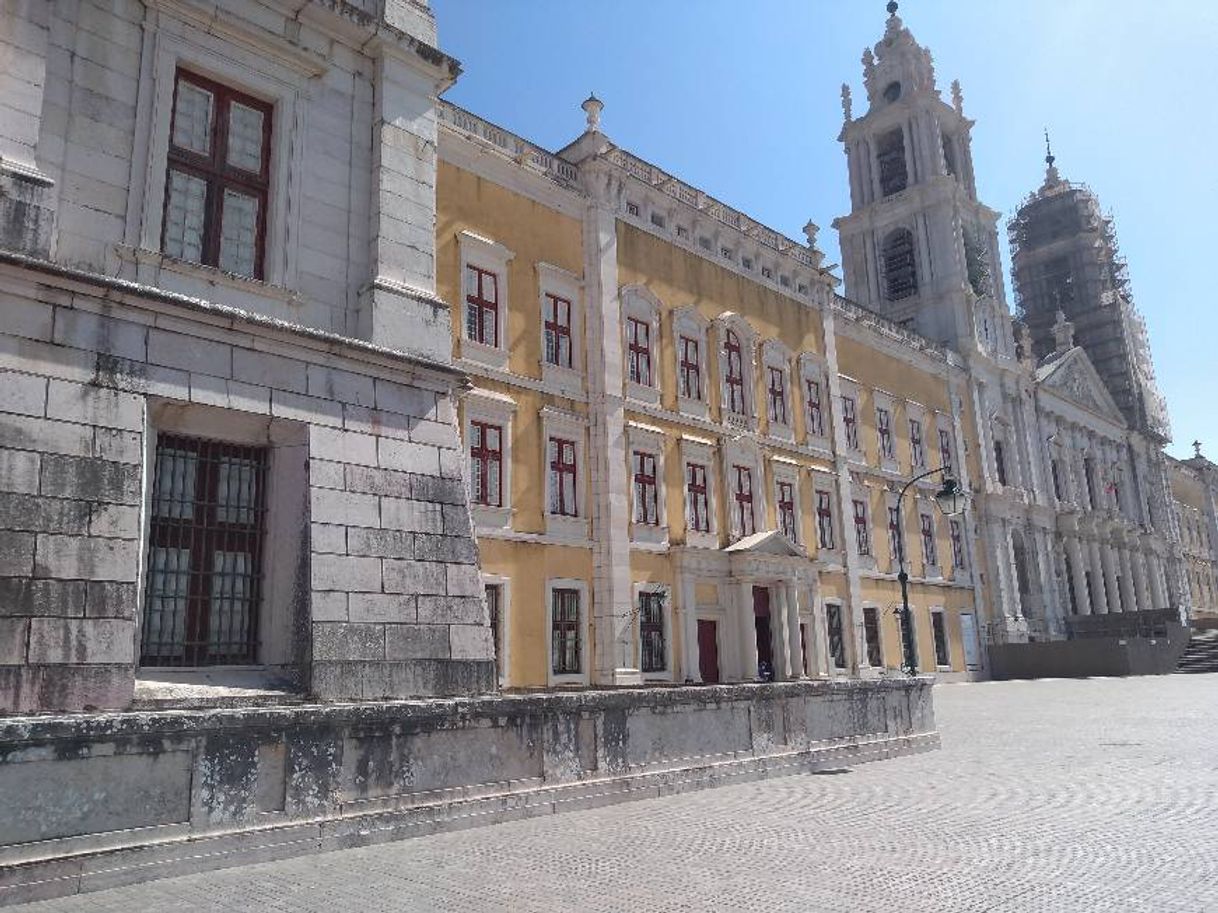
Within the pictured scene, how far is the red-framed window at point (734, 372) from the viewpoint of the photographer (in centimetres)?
2647

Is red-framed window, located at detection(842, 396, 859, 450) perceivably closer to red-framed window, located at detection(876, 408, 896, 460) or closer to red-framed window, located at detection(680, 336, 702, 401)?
red-framed window, located at detection(876, 408, 896, 460)

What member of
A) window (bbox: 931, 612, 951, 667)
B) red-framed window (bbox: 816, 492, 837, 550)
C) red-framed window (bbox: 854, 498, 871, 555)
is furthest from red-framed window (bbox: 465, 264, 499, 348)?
window (bbox: 931, 612, 951, 667)

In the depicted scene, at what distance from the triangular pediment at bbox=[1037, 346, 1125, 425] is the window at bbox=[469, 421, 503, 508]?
109 ft

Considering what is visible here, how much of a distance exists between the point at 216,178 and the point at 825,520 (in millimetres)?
23002

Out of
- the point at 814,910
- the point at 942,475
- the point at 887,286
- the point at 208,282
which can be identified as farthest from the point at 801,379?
the point at 814,910

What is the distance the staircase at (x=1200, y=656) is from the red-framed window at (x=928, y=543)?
12118mm

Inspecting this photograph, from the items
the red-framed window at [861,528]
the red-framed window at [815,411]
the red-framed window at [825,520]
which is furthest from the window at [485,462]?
the red-framed window at [861,528]

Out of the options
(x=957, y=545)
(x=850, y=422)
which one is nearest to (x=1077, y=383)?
(x=957, y=545)

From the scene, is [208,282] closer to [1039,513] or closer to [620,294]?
[620,294]

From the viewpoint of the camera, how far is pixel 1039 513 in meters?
41.2

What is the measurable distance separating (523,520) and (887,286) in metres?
28.2

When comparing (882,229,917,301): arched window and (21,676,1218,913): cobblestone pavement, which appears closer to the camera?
(21,676,1218,913): cobblestone pavement

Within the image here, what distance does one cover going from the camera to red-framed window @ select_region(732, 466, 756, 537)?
25844 mm

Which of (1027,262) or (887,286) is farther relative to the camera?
(1027,262)
